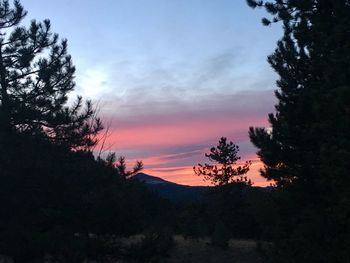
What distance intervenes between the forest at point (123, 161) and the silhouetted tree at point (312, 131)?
1.3 inches

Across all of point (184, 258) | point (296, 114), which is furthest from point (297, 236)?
point (184, 258)

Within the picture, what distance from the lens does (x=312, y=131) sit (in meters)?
15.1

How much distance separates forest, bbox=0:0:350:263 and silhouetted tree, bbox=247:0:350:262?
3cm

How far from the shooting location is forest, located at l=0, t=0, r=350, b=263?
1418 cm

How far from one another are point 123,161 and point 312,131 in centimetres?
562

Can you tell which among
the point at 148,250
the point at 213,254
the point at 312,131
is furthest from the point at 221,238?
the point at 312,131

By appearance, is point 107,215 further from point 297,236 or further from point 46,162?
point 297,236

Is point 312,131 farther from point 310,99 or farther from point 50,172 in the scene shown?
point 50,172

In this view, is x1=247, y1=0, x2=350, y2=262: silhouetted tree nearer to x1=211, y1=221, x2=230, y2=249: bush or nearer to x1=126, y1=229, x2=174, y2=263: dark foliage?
x1=126, y1=229, x2=174, y2=263: dark foliage

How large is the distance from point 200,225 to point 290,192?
16102 millimetres

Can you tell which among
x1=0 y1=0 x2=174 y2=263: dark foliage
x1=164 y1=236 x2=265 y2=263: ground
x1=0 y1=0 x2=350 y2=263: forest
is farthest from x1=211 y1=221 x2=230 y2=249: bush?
x1=0 y1=0 x2=174 y2=263: dark foliage

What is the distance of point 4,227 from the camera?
14.5m

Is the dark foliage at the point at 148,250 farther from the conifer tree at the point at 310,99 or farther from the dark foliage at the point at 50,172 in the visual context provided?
the conifer tree at the point at 310,99

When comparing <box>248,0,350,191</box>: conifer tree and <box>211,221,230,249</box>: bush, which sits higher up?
<box>248,0,350,191</box>: conifer tree
